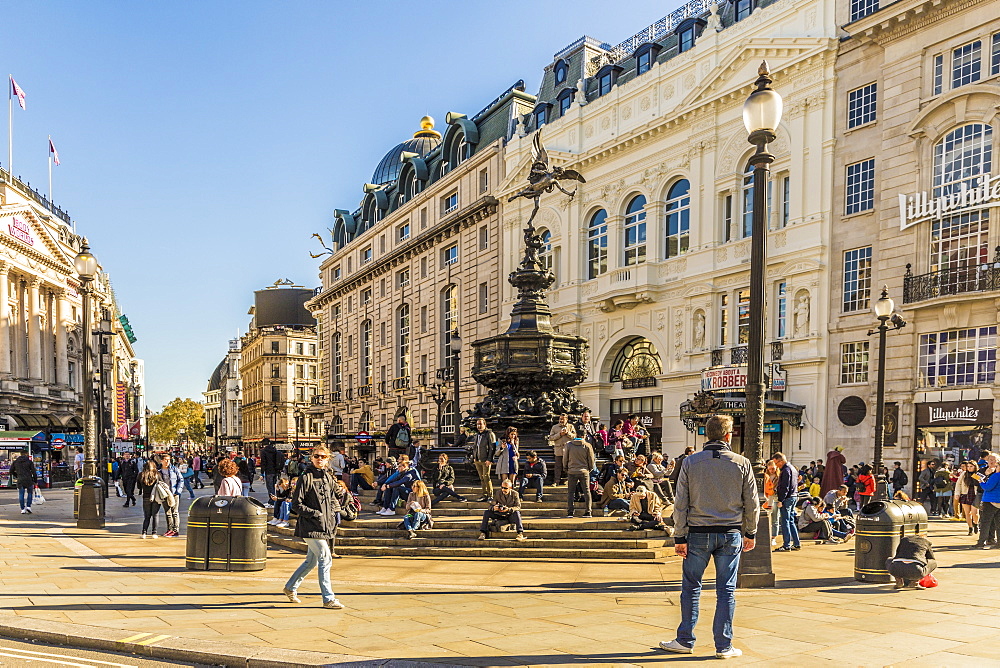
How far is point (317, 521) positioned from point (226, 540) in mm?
3530

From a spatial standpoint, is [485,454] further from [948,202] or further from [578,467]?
[948,202]

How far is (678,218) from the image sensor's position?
116ft

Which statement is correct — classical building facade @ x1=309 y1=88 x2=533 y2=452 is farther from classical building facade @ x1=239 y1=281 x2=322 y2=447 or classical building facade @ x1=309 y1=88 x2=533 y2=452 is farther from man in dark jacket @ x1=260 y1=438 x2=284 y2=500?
classical building facade @ x1=239 y1=281 x2=322 y2=447

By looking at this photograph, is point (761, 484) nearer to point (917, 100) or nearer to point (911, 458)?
point (911, 458)

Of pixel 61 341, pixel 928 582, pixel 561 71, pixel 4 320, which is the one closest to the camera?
pixel 928 582

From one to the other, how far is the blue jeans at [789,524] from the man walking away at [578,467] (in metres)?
3.27

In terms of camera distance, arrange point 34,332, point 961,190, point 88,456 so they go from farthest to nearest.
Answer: point 34,332
point 961,190
point 88,456

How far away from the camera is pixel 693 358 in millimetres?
33438

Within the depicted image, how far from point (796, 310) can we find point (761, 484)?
72.9 ft

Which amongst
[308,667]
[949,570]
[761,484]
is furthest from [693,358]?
[308,667]

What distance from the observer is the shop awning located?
28703 millimetres

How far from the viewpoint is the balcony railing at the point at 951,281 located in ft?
79.5

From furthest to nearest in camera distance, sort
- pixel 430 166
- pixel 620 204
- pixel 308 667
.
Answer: pixel 430 166, pixel 620 204, pixel 308 667

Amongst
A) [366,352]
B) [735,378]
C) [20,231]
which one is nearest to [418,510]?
[735,378]
